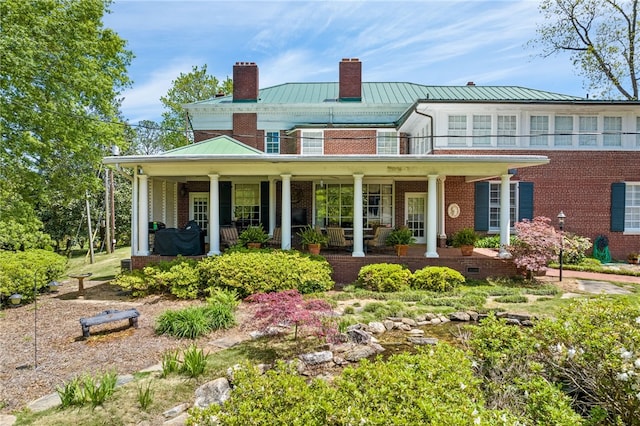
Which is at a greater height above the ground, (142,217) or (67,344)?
(142,217)

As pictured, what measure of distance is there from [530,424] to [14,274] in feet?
35.8

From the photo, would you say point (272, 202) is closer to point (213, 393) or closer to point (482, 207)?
point (482, 207)

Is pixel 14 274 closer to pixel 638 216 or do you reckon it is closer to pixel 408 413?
pixel 408 413

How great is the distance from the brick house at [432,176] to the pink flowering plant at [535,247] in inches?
23.4

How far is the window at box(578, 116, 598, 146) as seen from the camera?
1377cm

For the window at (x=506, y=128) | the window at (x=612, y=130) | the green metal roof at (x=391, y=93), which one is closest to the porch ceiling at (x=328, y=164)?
the window at (x=506, y=128)

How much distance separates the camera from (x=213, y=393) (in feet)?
14.4

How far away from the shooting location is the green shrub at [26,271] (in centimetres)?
845

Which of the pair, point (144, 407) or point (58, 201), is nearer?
point (144, 407)

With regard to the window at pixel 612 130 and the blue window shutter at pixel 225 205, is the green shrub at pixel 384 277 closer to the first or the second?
the blue window shutter at pixel 225 205

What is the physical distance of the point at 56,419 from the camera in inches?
152

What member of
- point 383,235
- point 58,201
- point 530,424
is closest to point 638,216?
point 383,235

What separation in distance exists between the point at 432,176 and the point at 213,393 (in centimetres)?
878

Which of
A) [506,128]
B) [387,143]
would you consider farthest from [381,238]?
[506,128]
